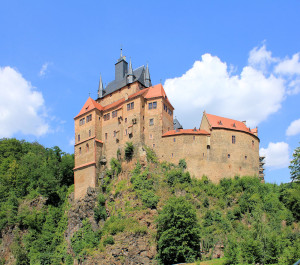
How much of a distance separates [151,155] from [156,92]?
33.5 ft

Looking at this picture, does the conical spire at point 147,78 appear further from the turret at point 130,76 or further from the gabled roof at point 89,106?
the gabled roof at point 89,106

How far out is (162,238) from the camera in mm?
43531

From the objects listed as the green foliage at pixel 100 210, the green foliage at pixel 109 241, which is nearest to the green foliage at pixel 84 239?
the green foliage at pixel 100 210

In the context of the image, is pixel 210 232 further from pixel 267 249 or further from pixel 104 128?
pixel 104 128

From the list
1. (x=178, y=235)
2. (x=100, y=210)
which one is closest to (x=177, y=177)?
(x=178, y=235)

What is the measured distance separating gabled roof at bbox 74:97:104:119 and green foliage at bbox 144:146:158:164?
12040 millimetres

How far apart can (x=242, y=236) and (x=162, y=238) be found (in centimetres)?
1047

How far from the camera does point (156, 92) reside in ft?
195

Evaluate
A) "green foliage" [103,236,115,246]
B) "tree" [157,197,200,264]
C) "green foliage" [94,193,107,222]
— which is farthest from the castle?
"green foliage" [103,236,115,246]

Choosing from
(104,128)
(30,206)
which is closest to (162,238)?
(104,128)

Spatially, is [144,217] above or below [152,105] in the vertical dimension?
below

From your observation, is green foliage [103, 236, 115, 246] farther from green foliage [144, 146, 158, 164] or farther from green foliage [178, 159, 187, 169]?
green foliage [178, 159, 187, 169]

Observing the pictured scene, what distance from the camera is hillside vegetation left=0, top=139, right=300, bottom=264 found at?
43.5 meters

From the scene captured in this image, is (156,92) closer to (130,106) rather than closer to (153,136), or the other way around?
(130,106)
